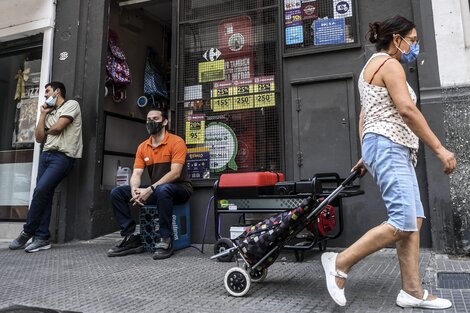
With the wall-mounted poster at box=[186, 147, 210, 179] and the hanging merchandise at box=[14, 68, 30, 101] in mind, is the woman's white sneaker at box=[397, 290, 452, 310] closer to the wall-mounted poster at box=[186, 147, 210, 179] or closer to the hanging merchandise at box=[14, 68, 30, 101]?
Result: the wall-mounted poster at box=[186, 147, 210, 179]

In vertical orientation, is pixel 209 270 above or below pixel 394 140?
below

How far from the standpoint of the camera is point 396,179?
2410 mm

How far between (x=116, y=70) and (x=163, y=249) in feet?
10.9

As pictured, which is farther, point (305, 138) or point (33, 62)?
point (33, 62)

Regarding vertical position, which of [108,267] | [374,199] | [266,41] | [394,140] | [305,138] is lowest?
[108,267]

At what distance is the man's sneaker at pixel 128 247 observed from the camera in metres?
4.48

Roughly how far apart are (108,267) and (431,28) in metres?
4.20

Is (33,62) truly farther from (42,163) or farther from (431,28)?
(431,28)

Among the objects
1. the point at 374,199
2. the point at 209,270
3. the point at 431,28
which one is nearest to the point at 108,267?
the point at 209,270

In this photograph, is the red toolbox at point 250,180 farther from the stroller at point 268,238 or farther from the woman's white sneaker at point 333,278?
the woman's white sneaker at point 333,278

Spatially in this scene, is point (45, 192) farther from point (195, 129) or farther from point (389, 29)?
point (389, 29)

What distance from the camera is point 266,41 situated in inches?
206

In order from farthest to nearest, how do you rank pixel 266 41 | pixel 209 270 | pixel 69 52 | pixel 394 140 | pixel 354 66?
pixel 69 52 < pixel 266 41 < pixel 354 66 < pixel 209 270 < pixel 394 140

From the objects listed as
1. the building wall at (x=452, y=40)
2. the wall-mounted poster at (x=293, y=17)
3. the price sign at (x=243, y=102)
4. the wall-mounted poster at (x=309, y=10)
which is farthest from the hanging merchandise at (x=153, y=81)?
the building wall at (x=452, y=40)
